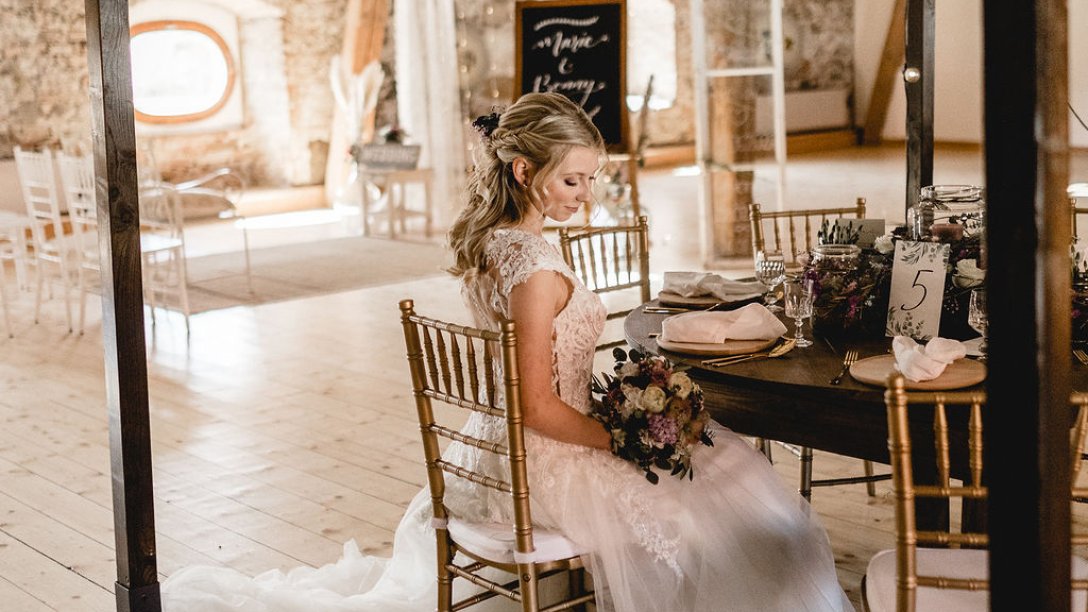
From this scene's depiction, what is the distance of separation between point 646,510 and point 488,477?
1.04 ft

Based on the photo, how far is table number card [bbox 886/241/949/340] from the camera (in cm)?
274

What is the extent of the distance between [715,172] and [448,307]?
1.95 meters

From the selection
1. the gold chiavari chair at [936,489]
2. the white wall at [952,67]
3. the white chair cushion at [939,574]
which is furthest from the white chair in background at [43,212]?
the white wall at [952,67]

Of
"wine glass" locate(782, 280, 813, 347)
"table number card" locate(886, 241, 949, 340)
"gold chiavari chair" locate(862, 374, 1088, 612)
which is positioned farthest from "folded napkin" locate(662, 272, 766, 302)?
"gold chiavari chair" locate(862, 374, 1088, 612)

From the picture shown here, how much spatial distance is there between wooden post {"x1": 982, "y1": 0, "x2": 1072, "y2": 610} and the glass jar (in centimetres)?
159

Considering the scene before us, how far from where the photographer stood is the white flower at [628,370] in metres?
2.50

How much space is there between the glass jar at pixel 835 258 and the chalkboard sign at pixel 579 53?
499cm

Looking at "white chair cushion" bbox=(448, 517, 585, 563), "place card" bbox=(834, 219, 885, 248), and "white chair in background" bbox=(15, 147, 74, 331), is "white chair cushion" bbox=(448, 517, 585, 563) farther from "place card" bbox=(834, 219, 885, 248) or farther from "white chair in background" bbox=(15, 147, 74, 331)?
"white chair in background" bbox=(15, 147, 74, 331)

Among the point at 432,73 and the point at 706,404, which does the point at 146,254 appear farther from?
the point at 706,404

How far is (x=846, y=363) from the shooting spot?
2.60 metres

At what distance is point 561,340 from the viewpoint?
260cm

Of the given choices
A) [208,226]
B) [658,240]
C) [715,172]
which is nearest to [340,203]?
[208,226]

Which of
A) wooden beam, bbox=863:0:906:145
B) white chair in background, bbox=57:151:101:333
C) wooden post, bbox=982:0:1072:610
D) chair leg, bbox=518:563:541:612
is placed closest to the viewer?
wooden post, bbox=982:0:1072:610

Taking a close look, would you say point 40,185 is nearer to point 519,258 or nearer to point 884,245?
point 519,258
